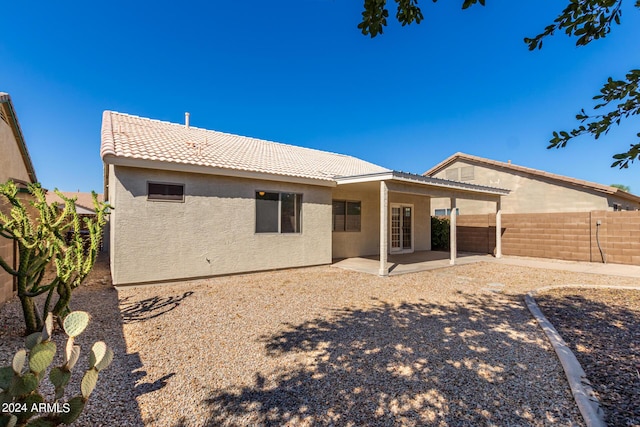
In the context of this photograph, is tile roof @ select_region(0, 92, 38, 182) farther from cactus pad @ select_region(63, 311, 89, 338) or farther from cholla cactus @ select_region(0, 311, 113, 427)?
cholla cactus @ select_region(0, 311, 113, 427)

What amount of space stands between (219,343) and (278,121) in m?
20.6

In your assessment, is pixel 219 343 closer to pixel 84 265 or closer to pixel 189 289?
pixel 84 265

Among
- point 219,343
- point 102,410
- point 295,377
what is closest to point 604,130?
point 295,377

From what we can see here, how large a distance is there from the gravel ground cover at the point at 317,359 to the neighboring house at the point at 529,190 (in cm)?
1232

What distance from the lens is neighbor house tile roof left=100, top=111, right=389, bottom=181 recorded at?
26.0ft

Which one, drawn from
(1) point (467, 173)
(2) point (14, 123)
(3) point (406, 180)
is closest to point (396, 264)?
(3) point (406, 180)

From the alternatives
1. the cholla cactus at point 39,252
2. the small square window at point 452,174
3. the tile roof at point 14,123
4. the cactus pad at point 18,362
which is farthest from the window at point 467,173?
the tile roof at point 14,123

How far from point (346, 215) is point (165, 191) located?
291 inches

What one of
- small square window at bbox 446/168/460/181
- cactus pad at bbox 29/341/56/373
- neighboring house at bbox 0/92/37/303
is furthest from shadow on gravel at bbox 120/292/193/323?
small square window at bbox 446/168/460/181

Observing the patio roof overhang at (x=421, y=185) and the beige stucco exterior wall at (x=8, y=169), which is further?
the patio roof overhang at (x=421, y=185)

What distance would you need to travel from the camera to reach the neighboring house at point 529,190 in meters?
15.2

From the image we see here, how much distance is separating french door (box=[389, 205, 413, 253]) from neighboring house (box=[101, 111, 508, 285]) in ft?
6.81

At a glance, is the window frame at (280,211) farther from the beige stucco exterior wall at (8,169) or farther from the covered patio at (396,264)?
the beige stucco exterior wall at (8,169)

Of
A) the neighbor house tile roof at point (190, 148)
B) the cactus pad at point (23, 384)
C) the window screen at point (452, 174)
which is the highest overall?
the window screen at point (452, 174)
